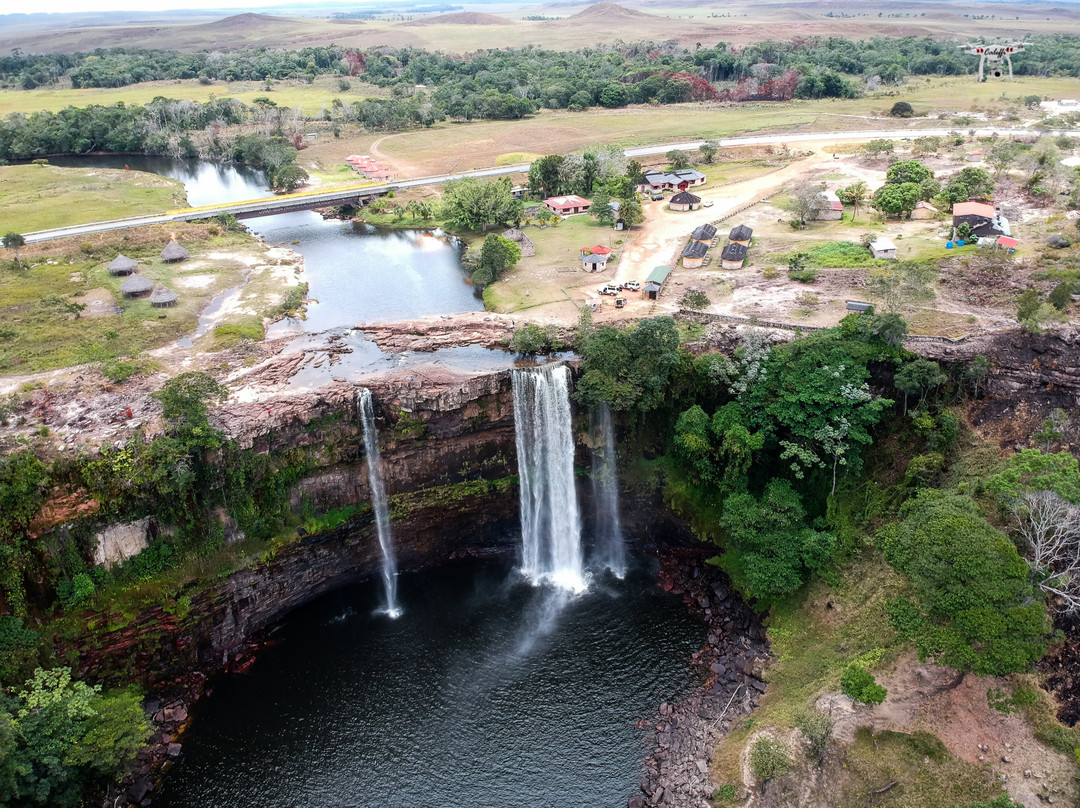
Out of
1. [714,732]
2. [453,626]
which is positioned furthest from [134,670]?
[714,732]

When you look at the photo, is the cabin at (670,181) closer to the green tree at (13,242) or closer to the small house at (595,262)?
the small house at (595,262)

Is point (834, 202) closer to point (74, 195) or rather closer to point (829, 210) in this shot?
point (829, 210)

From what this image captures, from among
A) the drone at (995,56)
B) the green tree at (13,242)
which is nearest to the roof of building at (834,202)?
the green tree at (13,242)

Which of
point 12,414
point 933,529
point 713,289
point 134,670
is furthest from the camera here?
point 713,289

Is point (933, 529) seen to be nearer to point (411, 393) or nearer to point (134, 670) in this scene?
point (411, 393)

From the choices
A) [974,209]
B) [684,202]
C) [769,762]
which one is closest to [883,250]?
[974,209]
